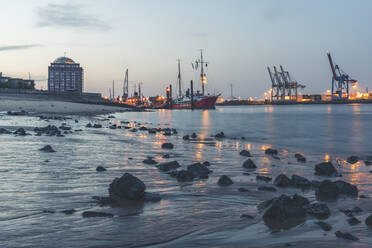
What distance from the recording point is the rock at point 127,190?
6.13 meters

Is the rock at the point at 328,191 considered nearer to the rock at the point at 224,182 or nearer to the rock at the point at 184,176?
the rock at the point at 224,182

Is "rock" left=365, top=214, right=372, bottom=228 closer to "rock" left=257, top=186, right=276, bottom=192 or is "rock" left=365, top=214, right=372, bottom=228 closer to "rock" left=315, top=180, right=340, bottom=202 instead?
"rock" left=315, top=180, right=340, bottom=202

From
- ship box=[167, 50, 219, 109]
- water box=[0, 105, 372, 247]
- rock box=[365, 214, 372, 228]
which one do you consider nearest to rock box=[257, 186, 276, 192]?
water box=[0, 105, 372, 247]

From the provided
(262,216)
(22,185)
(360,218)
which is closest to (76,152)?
(22,185)

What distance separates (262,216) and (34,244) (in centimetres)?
300

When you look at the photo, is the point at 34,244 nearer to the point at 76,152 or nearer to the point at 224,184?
the point at 224,184

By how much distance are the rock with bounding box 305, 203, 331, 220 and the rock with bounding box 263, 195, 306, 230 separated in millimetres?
159

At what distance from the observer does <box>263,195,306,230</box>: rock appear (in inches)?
201

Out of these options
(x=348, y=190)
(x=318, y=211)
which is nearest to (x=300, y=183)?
(x=348, y=190)

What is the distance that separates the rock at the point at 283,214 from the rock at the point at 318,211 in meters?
0.16

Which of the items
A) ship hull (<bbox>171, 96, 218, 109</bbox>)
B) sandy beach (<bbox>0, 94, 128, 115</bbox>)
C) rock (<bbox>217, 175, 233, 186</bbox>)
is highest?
ship hull (<bbox>171, 96, 218, 109</bbox>)

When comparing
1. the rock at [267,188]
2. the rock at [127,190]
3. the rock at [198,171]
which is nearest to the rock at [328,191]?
the rock at [267,188]

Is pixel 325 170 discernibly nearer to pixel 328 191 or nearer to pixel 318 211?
pixel 328 191

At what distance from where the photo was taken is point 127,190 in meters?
6.15
